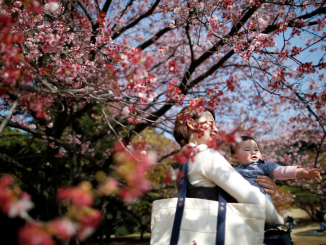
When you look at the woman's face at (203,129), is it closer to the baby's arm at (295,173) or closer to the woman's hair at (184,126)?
the woman's hair at (184,126)

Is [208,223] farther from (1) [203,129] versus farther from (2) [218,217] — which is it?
(1) [203,129]

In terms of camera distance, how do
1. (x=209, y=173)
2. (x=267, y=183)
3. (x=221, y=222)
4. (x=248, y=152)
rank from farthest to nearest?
(x=248, y=152)
(x=267, y=183)
(x=209, y=173)
(x=221, y=222)

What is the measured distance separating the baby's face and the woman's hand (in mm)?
302

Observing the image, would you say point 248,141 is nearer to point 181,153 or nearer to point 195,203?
point 181,153

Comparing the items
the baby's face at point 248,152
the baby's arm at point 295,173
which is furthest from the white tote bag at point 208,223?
the baby's face at point 248,152

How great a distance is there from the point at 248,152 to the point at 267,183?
39 cm

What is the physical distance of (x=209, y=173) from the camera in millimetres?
1424

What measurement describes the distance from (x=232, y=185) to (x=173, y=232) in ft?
1.47

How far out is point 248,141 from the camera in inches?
81.4

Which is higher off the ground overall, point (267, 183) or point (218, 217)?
point (267, 183)

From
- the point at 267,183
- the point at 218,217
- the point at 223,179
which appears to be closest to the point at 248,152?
the point at 267,183

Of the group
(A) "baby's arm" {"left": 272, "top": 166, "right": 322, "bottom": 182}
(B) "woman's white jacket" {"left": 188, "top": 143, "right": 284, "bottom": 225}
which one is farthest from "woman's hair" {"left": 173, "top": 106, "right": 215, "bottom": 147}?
(A) "baby's arm" {"left": 272, "top": 166, "right": 322, "bottom": 182}

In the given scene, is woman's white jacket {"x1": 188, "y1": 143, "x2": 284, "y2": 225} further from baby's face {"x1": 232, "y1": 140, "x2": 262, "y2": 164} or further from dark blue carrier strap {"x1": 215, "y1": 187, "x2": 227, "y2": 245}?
baby's face {"x1": 232, "y1": 140, "x2": 262, "y2": 164}

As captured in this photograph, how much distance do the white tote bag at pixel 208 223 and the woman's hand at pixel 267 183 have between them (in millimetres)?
456
